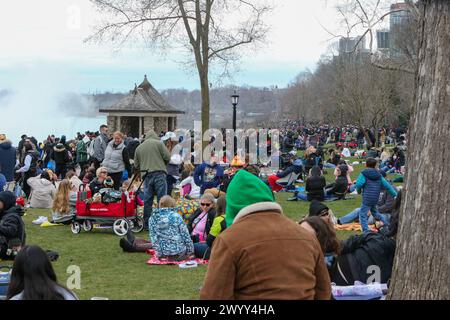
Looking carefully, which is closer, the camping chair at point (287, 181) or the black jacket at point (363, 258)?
the black jacket at point (363, 258)

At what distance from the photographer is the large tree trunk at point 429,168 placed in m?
5.82

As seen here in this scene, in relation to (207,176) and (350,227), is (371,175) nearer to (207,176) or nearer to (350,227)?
(350,227)

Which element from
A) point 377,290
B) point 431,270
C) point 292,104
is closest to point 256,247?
point 431,270

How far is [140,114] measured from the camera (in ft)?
124

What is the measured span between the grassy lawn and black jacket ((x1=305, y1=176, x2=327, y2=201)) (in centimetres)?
384

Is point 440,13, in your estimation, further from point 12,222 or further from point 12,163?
point 12,163

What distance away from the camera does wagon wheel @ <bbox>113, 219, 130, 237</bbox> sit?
13.2 m

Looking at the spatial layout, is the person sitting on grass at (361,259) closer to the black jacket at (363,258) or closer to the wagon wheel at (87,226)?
the black jacket at (363,258)

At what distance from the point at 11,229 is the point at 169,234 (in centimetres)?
229

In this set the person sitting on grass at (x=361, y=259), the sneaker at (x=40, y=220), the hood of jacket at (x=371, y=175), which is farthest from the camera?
the sneaker at (x=40, y=220)

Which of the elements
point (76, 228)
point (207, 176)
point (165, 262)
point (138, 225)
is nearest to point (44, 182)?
point (207, 176)

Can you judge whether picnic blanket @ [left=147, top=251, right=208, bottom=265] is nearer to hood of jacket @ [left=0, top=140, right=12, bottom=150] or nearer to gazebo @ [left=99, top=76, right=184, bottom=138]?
hood of jacket @ [left=0, top=140, right=12, bottom=150]

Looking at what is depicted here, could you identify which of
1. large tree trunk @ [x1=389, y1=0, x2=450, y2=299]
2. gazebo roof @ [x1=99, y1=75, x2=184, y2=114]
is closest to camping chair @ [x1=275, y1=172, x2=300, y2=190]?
large tree trunk @ [x1=389, y1=0, x2=450, y2=299]

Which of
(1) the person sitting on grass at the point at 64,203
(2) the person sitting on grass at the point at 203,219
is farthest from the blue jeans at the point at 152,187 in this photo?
(1) the person sitting on grass at the point at 64,203
